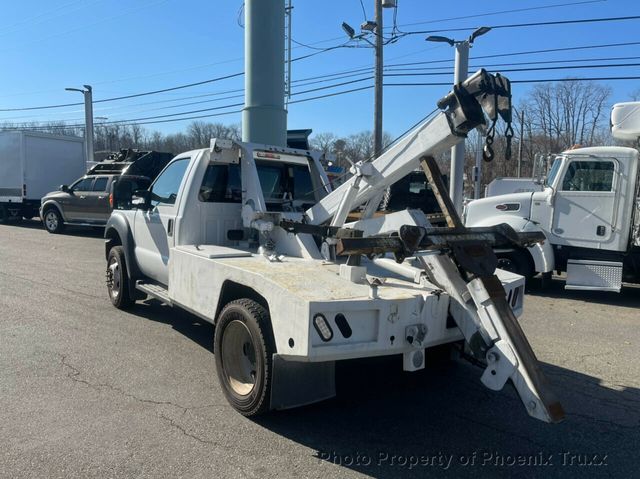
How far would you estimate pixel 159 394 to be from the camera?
14.7 ft

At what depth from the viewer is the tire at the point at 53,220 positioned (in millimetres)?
18422

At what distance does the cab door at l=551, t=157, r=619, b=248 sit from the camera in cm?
919

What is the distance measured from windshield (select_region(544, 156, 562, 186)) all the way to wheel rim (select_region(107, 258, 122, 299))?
7.61 m

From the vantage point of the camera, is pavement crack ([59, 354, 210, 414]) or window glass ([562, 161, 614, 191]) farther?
window glass ([562, 161, 614, 191])

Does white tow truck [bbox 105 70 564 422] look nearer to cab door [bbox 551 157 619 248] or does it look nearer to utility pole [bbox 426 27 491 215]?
cab door [bbox 551 157 619 248]

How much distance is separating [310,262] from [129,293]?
3.48 m

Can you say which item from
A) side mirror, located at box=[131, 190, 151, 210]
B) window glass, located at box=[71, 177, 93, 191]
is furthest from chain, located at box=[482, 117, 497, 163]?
window glass, located at box=[71, 177, 93, 191]

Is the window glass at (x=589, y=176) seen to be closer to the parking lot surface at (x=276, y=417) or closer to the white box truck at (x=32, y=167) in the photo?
the parking lot surface at (x=276, y=417)

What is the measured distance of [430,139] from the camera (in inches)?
163

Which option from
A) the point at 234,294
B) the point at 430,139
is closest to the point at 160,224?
the point at 234,294

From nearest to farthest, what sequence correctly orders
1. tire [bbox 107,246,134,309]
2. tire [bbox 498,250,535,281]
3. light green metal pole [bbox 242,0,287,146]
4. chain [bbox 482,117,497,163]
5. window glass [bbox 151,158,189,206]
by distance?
chain [bbox 482,117,497,163], window glass [bbox 151,158,189,206], tire [bbox 107,246,134,309], tire [bbox 498,250,535,281], light green metal pole [bbox 242,0,287,146]

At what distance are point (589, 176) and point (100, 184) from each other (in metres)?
14.8

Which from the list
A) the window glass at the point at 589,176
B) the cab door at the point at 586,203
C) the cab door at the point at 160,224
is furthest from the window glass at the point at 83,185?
the window glass at the point at 589,176

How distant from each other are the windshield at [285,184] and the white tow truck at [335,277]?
0.20 meters
